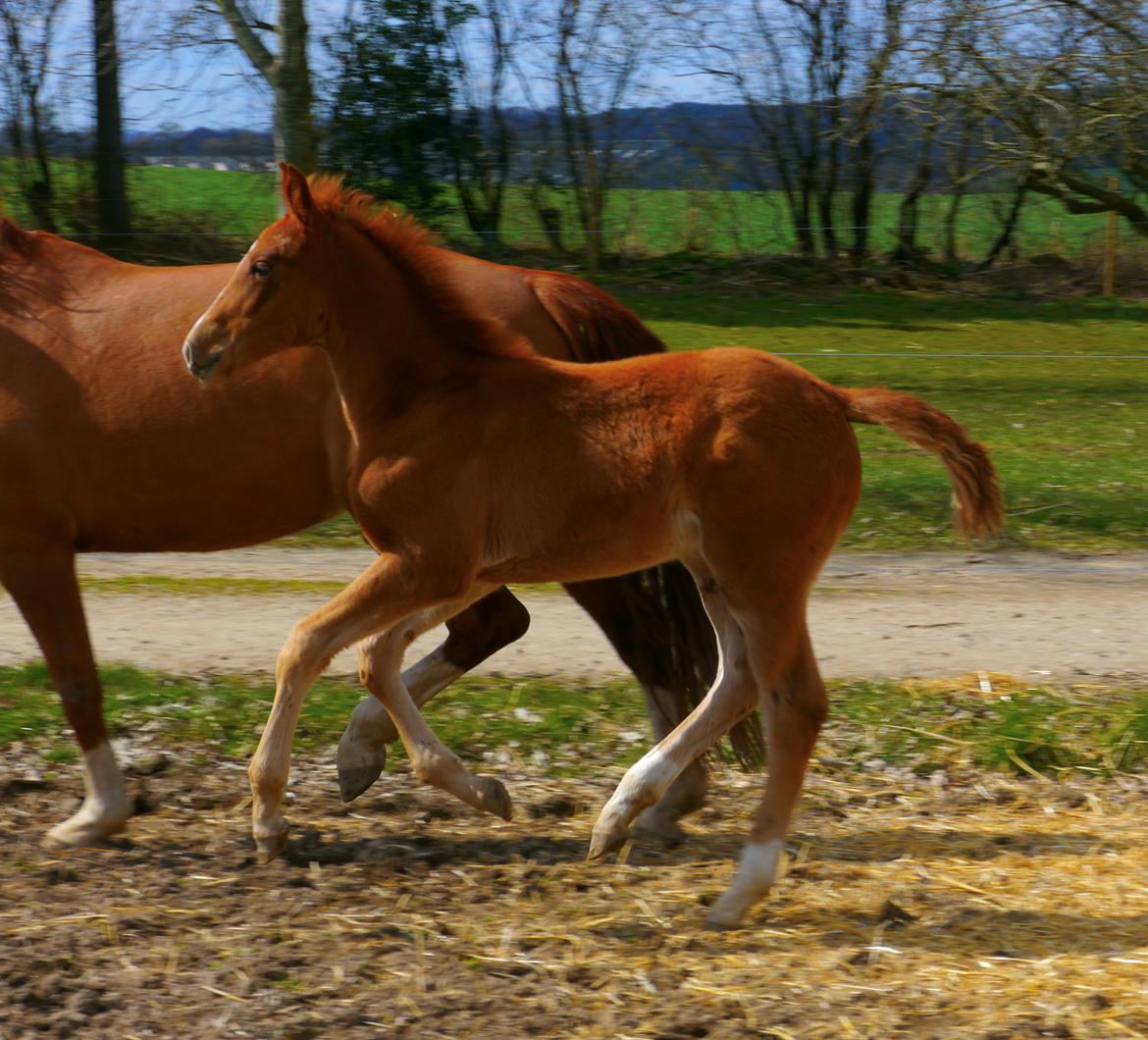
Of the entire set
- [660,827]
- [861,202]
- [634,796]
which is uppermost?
[861,202]

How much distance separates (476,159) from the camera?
18.9m

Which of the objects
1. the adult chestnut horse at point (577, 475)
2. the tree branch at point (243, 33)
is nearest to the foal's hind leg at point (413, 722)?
the adult chestnut horse at point (577, 475)

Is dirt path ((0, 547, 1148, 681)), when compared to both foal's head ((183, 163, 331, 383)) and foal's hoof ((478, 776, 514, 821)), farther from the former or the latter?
foal's head ((183, 163, 331, 383))

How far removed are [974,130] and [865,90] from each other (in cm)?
138

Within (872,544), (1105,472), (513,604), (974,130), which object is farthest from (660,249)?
(513,604)

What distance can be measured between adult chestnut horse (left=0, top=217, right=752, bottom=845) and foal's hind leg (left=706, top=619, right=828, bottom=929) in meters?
0.73

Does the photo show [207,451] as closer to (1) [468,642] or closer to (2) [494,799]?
(1) [468,642]

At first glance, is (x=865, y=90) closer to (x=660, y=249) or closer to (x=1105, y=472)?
(x=660, y=249)

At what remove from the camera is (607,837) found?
13.5 feet

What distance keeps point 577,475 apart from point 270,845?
1.34 metres

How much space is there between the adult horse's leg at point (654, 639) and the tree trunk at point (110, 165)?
572 inches

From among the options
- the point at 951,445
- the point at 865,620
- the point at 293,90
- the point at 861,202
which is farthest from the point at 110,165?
the point at 951,445

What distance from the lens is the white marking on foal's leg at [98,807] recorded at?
4.50 metres

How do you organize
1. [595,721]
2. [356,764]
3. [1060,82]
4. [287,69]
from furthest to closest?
[1060,82], [287,69], [595,721], [356,764]
